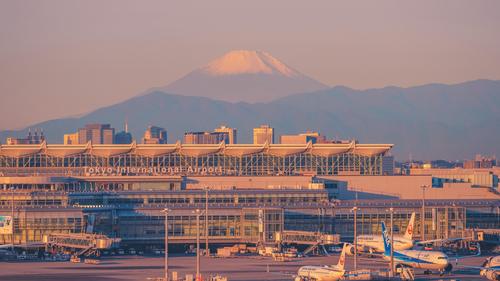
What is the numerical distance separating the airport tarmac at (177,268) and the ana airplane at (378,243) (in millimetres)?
3988

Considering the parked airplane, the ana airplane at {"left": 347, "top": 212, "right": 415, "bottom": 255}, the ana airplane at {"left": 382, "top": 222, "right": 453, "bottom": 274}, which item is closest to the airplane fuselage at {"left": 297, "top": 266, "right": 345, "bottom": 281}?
the parked airplane

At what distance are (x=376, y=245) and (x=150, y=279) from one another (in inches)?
2152

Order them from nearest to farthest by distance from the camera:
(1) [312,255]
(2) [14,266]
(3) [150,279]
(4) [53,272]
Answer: (3) [150,279] → (4) [53,272] → (2) [14,266] → (1) [312,255]

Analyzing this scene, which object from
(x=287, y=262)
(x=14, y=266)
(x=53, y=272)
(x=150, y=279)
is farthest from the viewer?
(x=287, y=262)

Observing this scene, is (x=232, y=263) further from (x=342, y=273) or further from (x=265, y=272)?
(x=342, y=273)

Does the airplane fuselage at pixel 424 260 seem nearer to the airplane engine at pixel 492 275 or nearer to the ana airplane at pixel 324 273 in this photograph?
the airplane engine at pixel 492 275

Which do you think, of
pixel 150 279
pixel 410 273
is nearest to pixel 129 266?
pixel 150 279

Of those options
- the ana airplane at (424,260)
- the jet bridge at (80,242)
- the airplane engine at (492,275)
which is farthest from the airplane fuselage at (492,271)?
the jet bridge at (80,242)

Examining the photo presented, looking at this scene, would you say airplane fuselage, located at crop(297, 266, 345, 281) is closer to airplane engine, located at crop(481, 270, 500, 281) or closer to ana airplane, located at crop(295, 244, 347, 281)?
ana airplane, located at crop(295, 244, 347, 281)

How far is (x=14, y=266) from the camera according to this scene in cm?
17288

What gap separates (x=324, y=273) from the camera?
496ft

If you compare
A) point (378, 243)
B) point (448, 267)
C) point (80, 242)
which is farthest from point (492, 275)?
point (80, 242)

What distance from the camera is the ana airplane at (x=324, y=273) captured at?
15000cm

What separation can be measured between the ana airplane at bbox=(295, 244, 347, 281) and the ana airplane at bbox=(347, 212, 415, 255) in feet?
134
